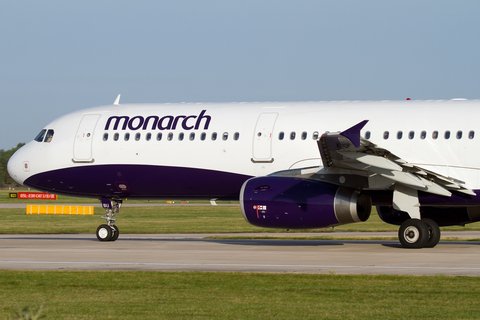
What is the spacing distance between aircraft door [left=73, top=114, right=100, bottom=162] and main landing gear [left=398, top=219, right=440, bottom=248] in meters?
10.6

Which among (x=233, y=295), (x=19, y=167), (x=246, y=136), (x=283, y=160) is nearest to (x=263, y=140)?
(x=246, y=136)

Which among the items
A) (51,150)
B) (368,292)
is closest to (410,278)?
(368,292)

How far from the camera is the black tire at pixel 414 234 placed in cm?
1798

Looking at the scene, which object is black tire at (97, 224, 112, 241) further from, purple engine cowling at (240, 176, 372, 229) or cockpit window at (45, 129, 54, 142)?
purple engine cowling at (240, 176, 372, 229)

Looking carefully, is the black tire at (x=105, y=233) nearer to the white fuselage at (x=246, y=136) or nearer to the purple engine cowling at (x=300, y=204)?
the white fuselage at (x=246, y=136)

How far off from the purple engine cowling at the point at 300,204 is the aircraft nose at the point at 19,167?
8.95m

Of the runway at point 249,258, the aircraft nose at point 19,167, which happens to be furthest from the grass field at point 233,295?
the aircraft nose at point 19,167

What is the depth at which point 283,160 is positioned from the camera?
781 inches

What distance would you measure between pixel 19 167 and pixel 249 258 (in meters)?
10.6

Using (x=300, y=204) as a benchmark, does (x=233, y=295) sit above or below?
below

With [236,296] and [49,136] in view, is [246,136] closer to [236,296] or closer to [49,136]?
[49,136]

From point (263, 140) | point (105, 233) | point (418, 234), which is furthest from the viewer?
→ point (105, 233)

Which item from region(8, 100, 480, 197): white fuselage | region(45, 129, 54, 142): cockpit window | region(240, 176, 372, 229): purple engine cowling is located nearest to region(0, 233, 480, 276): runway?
region(240, 176, 372, 229): purple engine cowling

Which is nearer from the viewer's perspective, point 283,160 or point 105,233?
point 283,160
